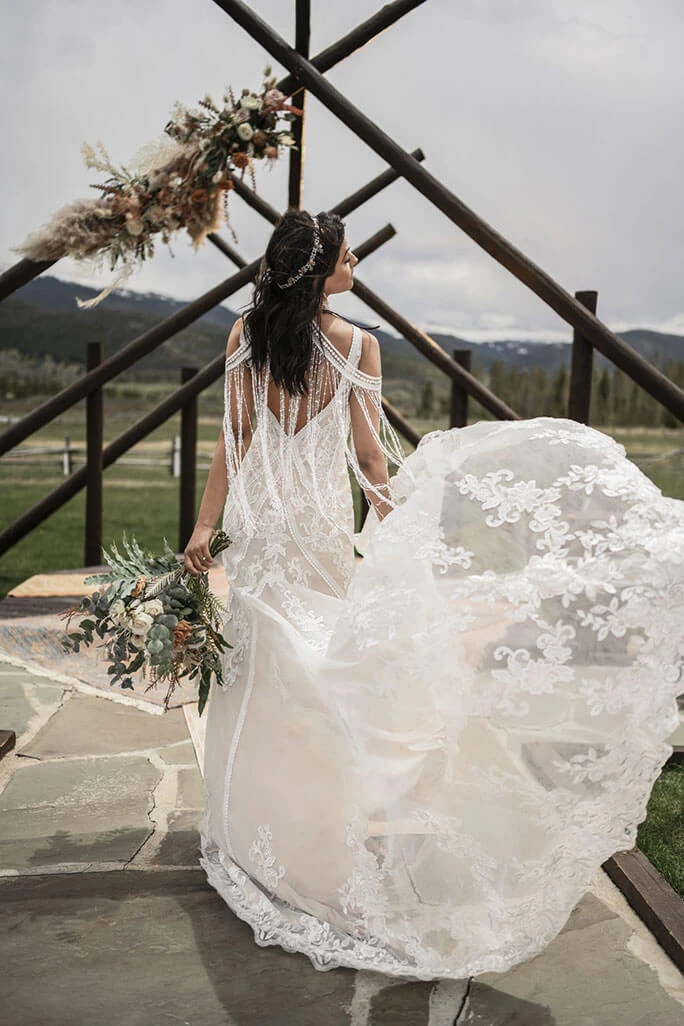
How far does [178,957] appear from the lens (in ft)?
9.26

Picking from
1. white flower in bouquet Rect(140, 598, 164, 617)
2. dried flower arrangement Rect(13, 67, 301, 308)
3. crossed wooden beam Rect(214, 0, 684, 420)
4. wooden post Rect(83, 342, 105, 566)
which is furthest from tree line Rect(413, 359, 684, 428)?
white flower in bouquet Rect(140, 598, 164, 617)

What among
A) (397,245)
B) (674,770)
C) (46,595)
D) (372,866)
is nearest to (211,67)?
(46,595)

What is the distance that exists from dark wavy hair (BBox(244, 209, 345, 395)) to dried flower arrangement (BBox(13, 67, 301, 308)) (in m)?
2.27

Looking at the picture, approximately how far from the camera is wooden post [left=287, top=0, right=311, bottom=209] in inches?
244

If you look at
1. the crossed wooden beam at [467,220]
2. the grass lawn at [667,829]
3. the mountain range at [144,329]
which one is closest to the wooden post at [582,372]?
the crossed wooden beam at [467,220]

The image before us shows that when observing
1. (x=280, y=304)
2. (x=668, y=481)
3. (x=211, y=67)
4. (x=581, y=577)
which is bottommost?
(x=668, y=481)

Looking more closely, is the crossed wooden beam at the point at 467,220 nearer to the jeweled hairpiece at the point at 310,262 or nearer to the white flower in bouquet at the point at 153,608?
the jeweled hairpiece at the point at 310,262

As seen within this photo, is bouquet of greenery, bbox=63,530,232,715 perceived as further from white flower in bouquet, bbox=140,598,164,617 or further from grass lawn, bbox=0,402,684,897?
grass lawn, bbox=0,402,684,897

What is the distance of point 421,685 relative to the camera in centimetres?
259

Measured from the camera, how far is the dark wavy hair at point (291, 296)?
10.0ft

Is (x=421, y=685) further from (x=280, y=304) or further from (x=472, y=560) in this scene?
(x=280, y=304)

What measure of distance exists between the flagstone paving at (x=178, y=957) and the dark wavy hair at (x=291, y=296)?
1584mm

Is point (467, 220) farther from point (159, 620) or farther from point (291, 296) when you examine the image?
point (159, 620)

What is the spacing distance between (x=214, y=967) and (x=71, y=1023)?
1.34 ft
